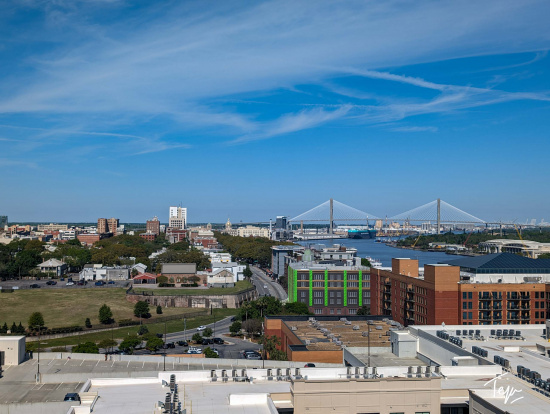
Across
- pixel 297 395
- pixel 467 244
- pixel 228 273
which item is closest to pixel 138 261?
pixel 228 273

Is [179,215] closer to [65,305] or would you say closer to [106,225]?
[106,225]

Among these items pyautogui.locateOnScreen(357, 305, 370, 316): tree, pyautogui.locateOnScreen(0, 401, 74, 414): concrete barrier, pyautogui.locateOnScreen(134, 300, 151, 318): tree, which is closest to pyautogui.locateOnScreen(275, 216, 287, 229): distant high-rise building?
pyautogui.locateOnScreen(357, 305, 370, 316): tree

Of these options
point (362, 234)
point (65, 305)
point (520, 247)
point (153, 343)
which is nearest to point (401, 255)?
point (520, 247)

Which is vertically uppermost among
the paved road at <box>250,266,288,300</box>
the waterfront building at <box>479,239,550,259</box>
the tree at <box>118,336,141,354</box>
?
the waterfront building at <box>479,239,550,259</box>

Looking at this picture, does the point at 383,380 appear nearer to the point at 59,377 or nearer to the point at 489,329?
the point at 59,377

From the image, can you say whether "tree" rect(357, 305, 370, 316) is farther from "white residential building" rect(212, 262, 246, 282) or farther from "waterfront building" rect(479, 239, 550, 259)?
"waterfront building" rect(479, 239, 550, 259)

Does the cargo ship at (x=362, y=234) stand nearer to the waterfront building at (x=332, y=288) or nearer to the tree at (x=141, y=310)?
the waterfront building at (x=332, y=288)
